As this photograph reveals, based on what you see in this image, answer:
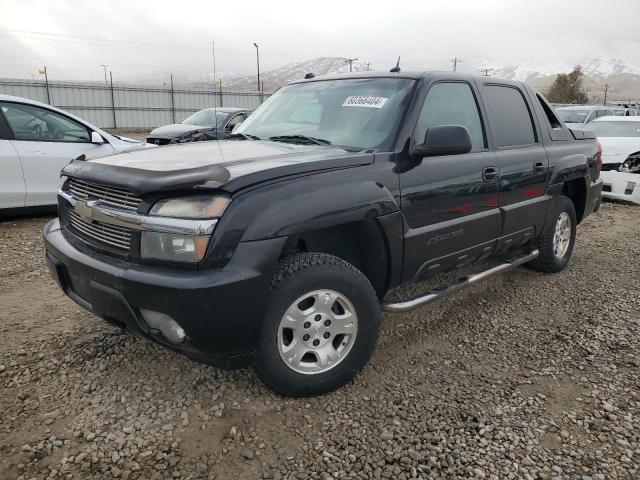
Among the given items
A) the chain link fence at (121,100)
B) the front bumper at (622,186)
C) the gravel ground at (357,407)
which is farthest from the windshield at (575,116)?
the chain link fence at (121,100)

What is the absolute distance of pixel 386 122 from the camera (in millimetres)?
3125

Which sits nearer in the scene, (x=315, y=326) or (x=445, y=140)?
(x=315, y=326)

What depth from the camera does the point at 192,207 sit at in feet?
7.45

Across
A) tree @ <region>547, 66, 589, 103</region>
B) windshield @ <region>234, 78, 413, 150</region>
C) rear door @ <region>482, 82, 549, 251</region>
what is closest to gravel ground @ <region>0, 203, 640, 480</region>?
rear door @ <region>482, 82, 549, 251</region>

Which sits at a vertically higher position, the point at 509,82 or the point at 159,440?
the point at 509,82

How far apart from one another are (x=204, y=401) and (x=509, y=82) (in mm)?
3481

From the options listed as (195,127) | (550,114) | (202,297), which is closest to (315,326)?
(202,297)

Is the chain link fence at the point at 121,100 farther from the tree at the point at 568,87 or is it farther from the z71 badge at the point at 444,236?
the tree at the point at 568,87

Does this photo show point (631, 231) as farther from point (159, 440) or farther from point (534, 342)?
point (159, 440)

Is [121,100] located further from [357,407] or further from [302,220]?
[357,407]

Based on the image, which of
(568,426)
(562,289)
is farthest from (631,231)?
(568,426)

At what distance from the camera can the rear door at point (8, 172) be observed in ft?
19.1

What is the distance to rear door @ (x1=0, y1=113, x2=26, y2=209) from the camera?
5.84m

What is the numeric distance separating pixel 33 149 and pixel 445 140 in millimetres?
5299
